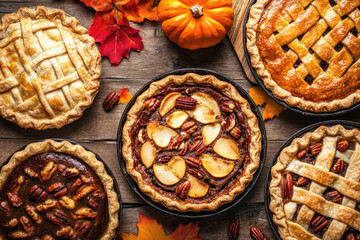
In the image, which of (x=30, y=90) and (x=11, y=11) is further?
(x=11, y=11)

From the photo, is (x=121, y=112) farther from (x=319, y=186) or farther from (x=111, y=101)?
(x=319, y=186)

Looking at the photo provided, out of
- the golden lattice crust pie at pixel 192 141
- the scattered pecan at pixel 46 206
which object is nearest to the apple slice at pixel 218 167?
the golden lattice crust pie at pixel 192 141

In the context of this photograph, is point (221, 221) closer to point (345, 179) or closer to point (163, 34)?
point (345, 179)

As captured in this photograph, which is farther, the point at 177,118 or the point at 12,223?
the point at 177,118

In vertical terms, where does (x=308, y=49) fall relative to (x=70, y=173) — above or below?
above

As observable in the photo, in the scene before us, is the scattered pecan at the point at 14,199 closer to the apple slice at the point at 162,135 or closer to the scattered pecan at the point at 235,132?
the apple slice at the point at 162,135

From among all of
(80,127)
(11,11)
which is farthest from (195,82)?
(11,11)

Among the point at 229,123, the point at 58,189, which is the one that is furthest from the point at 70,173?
the point at 229,123
